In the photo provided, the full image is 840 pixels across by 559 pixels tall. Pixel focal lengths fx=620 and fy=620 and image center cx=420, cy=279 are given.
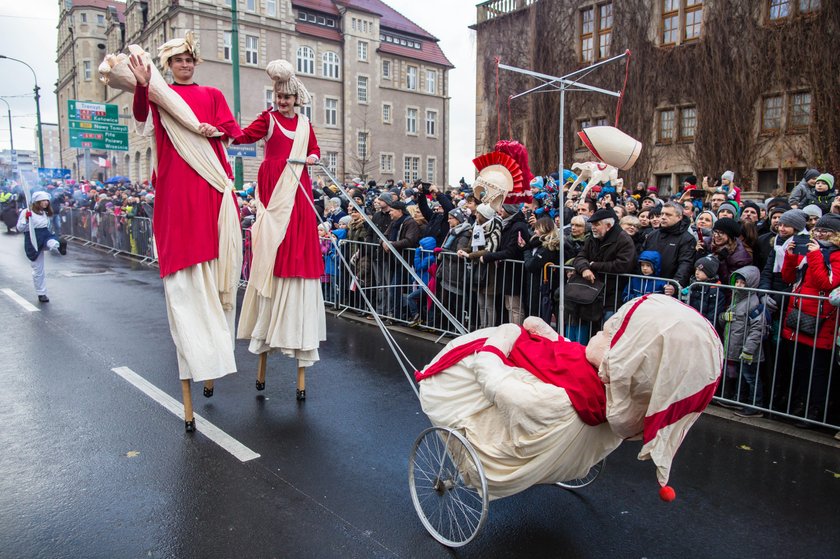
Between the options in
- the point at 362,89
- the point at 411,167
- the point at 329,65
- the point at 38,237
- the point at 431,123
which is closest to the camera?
the point at 38,237

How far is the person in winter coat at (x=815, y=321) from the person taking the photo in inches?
204

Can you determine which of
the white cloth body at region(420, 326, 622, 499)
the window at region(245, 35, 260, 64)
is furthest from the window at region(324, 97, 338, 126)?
the white cloth body at region(420, 326, 622, 499)

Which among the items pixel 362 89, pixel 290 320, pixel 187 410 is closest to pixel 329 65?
pixel 362 89

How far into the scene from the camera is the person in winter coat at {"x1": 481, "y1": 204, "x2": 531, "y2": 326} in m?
7.64

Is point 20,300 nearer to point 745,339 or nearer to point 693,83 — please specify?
point 745,339

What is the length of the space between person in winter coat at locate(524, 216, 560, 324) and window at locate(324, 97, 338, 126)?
45.2 meters

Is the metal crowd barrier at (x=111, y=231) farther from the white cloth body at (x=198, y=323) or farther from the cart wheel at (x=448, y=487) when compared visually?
the cart wheel at (x=448, y=487)

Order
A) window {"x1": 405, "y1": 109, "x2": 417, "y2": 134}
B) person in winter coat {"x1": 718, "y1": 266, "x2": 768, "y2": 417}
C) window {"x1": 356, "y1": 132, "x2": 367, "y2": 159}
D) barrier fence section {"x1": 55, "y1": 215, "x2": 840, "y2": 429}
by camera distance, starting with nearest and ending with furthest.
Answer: barrier fence section {"x1": 55, "y1": 215, "x2": 840, "y2": 429}, person in winter coat {"x1": 718, "y1": 266, "x2": 768, "y2": 417}, window {"x1": 356, "y1": 132, "x2": 367, "y2": 159}, window {"x1": 405, "y1": 109, "x2": 417, "y2": 134}

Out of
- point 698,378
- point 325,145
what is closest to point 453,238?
point 698,378

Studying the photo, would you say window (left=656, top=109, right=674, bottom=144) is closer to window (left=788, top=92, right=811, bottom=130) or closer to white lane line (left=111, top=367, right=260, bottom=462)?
window (left=788, top=92, right=811, bottom=130)

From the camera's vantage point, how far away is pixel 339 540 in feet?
10.7

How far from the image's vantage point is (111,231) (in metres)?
18.4

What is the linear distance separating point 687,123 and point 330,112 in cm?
3544

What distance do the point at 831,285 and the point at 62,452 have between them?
604 cm
